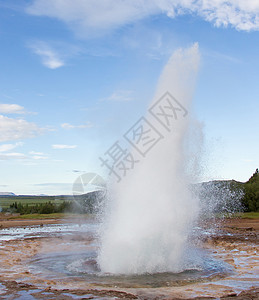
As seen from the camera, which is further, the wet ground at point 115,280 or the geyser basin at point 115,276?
the geyser basin at point 115,276

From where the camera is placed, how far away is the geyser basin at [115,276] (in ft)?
34.5

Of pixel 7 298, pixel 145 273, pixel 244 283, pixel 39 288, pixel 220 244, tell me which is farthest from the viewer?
pixel 220 244

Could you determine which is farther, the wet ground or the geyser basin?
the geyser basin

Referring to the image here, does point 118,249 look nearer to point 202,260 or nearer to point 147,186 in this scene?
point 147,186

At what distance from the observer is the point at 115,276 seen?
1145cm

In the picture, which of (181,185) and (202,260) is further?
(202,260)

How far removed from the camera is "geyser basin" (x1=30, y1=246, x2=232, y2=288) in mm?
10516

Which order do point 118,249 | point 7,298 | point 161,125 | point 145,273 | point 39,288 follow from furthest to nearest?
point 161,125, point 118,249, point 145,273, point 39,288, point 7,298

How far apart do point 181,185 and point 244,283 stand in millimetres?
4132

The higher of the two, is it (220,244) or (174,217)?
(174,217)

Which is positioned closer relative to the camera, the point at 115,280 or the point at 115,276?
the point at 115,280

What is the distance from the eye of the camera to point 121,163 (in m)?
14.8

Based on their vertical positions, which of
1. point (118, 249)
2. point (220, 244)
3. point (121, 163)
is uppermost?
point (121, 163)

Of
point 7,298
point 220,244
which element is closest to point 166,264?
point 7,298
